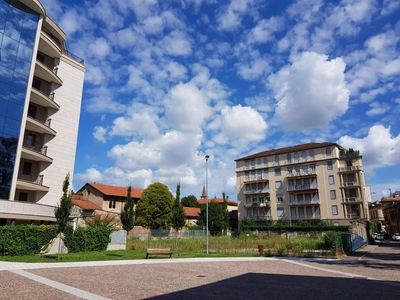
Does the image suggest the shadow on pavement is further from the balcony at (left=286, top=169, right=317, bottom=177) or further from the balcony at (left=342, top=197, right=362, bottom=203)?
the balcony at (left=286, top=169, right=317, bottom=177)

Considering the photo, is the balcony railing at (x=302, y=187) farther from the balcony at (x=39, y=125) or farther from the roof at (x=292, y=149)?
the balcony at (x=39, y=125)

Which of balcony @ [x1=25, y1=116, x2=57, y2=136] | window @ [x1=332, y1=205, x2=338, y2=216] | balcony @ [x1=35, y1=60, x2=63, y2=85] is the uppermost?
balcony @ [x1=35, y1=60, x2=63, y2=85]

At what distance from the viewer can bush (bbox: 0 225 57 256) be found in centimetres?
1816

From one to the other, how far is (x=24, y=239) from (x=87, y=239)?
201 inches

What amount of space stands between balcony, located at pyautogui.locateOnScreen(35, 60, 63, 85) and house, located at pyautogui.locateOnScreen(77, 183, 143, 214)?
84.9ft

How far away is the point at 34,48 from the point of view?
27.3 m

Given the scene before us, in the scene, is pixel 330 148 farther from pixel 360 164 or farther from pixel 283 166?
pixel 283 166

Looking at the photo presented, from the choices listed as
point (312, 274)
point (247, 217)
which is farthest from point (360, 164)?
point (312, 274)

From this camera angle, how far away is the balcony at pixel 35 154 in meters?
26.6

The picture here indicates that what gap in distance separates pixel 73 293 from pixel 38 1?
92.6 ft

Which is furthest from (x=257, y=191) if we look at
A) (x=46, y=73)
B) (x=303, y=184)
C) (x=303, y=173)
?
(x=46, y=73)

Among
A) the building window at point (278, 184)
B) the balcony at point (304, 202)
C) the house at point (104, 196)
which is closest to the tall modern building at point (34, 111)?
the house at point (104, 196)

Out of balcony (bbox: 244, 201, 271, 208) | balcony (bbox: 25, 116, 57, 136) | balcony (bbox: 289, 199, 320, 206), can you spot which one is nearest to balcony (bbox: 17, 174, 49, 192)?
balcony (bbox: 25, 116, 57, 136)

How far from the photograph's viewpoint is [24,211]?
2366cm
